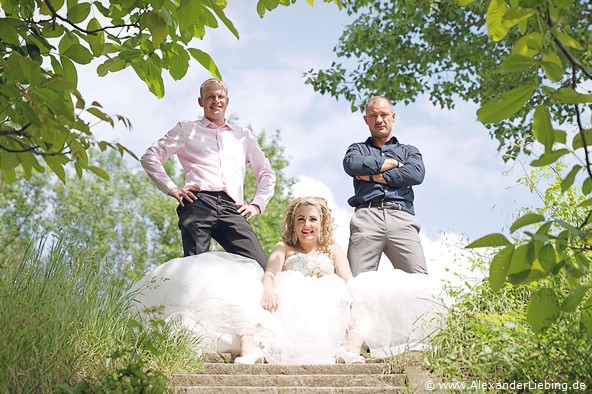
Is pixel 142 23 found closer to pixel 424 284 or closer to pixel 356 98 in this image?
pixel 424 284

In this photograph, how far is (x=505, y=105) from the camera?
230 centimetres

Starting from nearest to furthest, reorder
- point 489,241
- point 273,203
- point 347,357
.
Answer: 1. point 489,241
2. point 347,357
3. point 273,203

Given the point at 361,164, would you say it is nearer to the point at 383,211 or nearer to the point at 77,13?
the point at 383,211

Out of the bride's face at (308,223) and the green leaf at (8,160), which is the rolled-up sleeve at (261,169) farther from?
the green leaf at (8,160)

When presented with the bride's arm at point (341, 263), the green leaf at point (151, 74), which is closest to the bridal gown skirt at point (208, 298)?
the bride's arm at point (341, 263)

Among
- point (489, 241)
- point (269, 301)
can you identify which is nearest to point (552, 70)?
point (489, 241)

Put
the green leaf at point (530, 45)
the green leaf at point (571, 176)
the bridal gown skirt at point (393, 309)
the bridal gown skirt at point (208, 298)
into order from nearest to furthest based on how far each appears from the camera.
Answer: the green leaf at point (530, 45)
the green leaf at point (571, 176)
the bridal gown skirt at point (393, 309)
the bridal gown skirt at point (208, 298)

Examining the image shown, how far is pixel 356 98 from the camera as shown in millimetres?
12625

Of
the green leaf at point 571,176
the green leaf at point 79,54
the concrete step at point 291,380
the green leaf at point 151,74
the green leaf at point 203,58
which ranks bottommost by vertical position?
the concrete step at point 291,380

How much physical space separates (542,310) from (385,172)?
4061 millimetres

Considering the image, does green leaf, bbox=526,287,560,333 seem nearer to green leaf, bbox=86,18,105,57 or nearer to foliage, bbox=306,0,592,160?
green leaf, bbox=86,18,105,57

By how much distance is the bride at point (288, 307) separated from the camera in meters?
5.64

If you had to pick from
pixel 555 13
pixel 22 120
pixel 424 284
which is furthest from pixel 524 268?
pixel 424 284

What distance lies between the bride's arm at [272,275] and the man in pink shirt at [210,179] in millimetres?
277
